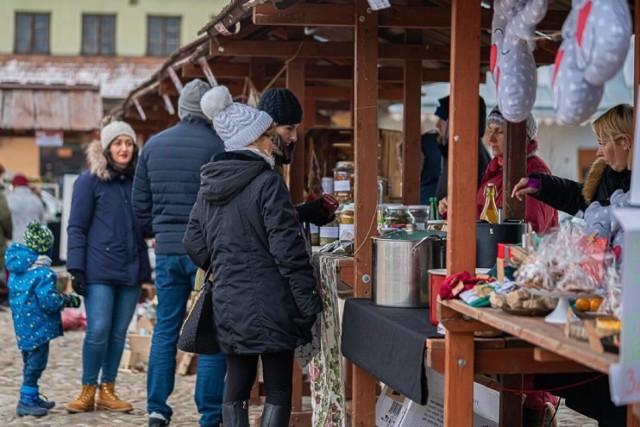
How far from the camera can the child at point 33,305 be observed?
25.1 ft

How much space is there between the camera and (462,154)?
439 centimetres

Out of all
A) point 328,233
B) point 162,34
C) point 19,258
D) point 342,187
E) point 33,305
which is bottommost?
point 33,305

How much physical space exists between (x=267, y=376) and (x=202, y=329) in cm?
41

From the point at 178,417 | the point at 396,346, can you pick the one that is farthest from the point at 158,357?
the point at 396,346

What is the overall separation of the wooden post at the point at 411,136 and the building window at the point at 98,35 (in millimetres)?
32710

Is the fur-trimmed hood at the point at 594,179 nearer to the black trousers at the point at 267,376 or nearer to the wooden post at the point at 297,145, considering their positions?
the black trousers at the point at 267,376

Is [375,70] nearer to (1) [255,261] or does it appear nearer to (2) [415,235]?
(2) [415,235]

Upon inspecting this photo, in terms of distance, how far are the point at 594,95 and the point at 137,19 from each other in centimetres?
3810

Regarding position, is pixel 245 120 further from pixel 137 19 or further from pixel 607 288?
pixel 137 19

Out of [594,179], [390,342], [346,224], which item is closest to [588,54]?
[594,179]

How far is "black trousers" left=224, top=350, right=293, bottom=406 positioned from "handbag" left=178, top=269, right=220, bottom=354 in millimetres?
120

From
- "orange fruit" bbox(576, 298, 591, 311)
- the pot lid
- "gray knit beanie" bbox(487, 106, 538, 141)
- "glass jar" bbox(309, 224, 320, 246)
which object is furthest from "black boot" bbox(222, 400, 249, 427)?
"orange fruit" bbox(576, 298, 591, 311)

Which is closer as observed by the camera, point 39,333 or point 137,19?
point 39,333

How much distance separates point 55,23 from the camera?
40344mm
